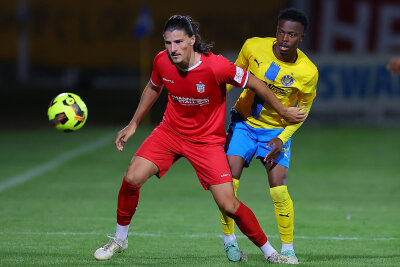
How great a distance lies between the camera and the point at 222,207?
6.78 metres

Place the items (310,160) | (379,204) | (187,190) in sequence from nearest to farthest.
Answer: (379,204) < (187,190) < (310,160)

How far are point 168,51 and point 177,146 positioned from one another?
2.71 ft

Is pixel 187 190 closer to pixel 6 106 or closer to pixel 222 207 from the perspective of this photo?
pixel 222 207

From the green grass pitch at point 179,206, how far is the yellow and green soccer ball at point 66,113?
113 cm

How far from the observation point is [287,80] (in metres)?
7.07

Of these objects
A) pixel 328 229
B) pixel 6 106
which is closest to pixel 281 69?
pixel 328 229

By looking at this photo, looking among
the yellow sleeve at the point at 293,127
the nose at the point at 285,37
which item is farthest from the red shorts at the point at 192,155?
the nose at the point at 285,37

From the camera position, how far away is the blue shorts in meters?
7.18

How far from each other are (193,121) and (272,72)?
813 mm

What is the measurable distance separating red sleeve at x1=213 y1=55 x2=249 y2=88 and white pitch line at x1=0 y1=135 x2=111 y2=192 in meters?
5.47

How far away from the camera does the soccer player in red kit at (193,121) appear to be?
668cm

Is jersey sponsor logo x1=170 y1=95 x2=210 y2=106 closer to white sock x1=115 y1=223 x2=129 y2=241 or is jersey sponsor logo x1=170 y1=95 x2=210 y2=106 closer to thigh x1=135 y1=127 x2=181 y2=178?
thigh x1=135 y1=127 x2=181 y2=178

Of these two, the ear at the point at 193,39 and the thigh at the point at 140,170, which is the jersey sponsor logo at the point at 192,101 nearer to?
the ear at the point at 193,39

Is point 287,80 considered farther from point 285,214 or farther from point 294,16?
point 285,214
